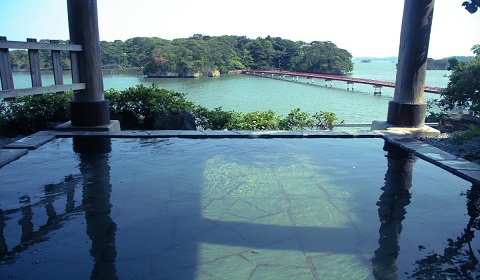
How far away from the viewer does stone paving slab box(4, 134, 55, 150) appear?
537 cm

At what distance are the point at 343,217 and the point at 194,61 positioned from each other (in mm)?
75510

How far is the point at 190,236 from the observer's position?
2.74 meters

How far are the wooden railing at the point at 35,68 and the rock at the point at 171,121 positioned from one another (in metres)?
1.77

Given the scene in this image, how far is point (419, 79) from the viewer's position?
6.86 metres

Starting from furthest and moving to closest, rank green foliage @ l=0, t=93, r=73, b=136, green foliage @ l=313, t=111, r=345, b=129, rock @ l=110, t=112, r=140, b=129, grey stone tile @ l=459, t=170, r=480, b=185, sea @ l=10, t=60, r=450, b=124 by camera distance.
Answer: sea @ l=10, t=60, r=450, b=124 < green foliage @ l=313, t=111, r=345, b=129 < rock @ l=110, t=112, r=140, b=129 < green foliage @ l=0, t=93, r=73, b=136 < grey stone tile @ l=459, t=170, r=480, b=185

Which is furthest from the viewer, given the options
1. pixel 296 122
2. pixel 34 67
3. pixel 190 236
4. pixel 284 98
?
pixel 284 98

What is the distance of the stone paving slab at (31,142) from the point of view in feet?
17.6

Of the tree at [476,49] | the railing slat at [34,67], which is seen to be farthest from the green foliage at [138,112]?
the tree at [476,49]

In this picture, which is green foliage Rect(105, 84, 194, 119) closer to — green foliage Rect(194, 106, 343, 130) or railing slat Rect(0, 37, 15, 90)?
green foliage Rect(194, 106, 343, 130)

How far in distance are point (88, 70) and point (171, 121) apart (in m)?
2.04

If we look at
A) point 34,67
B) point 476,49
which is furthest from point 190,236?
point 476,49

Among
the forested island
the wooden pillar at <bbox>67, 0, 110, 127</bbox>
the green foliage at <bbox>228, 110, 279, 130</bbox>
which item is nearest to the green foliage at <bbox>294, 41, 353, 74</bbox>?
the forested island

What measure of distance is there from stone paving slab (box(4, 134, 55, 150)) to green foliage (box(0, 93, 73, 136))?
4.33 feet

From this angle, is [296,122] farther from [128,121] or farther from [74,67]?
[74,67]
